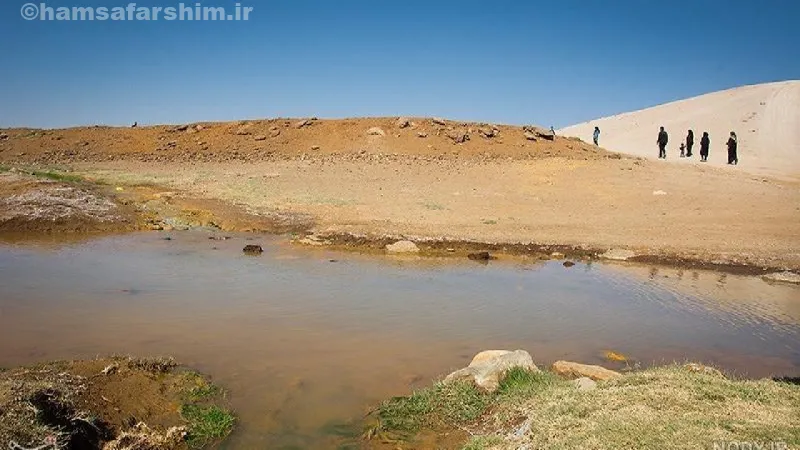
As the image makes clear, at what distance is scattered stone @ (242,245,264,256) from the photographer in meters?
13.3

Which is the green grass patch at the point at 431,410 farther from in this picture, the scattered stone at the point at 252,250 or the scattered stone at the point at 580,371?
the scattered stone at the point at 252,250

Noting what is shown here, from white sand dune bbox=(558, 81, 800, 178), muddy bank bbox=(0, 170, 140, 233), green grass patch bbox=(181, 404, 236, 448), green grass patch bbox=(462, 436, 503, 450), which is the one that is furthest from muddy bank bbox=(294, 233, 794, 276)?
white sand dune bbox=(558, 81, 800, 178)

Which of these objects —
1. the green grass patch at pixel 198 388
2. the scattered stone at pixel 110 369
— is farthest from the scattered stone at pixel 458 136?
the scattered stone at pixel 110 369

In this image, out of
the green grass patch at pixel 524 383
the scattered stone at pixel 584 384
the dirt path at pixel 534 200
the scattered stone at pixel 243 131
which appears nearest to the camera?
the scattered stone at pixel 584 384

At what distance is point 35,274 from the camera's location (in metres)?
10.7

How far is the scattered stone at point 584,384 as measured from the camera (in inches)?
220

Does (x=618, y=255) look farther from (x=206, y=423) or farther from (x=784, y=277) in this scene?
(x=206, y=423)

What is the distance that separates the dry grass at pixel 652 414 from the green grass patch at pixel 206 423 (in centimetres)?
229

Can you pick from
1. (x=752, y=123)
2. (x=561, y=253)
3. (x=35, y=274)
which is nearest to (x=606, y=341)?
(x=561, y=253)

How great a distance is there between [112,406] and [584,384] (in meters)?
4.55

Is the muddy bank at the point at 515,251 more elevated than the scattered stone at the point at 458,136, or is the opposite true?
the scattered stone at the point at 458,136

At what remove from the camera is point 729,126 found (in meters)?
39.9

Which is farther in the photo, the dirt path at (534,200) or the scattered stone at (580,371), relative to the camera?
the dirt path at (534,200)

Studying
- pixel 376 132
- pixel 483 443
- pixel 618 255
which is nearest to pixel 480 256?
pixel 618 255
